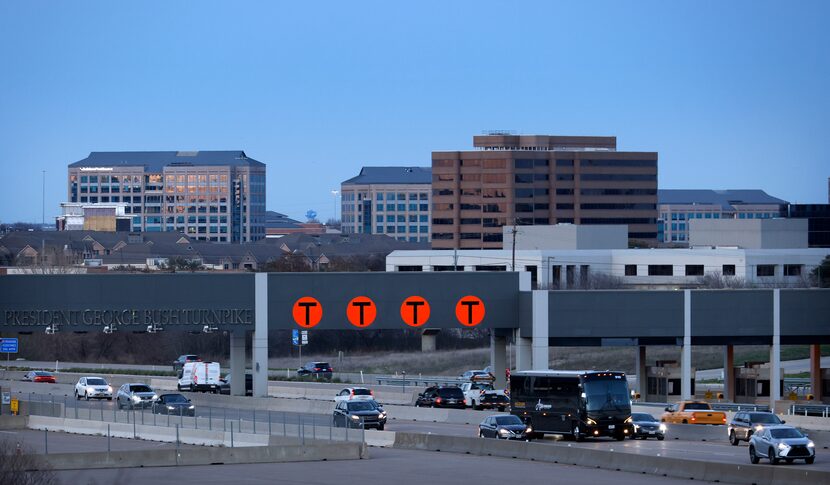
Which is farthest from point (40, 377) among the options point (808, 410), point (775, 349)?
point (808, 410)

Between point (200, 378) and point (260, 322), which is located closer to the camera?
point (260, 322)

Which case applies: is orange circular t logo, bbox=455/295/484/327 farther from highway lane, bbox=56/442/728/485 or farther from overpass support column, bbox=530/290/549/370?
highway lane, bbox=56/442/728/485

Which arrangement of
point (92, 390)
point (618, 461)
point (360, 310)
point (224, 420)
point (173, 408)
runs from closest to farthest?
point (618, 461), point (224, 420), point (173, 408), point (360, 310), point (92, 390)

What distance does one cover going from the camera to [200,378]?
260 ft

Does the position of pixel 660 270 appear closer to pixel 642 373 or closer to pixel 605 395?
pixel 642 373

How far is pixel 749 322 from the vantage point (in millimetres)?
69688

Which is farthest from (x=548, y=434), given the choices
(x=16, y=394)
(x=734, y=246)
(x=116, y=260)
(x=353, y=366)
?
(x=116, y=260)

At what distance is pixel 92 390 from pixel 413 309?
60.0 ft

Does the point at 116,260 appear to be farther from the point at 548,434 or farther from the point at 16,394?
the point at 548,434

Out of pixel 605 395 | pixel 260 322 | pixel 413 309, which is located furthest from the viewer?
pixel 413 309

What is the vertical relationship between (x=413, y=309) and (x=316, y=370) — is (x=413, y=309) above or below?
above

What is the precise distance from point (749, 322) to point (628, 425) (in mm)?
22757

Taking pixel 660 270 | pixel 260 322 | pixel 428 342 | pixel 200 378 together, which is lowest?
pixel 428 342

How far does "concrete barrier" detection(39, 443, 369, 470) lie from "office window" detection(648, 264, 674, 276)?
100916 mm
